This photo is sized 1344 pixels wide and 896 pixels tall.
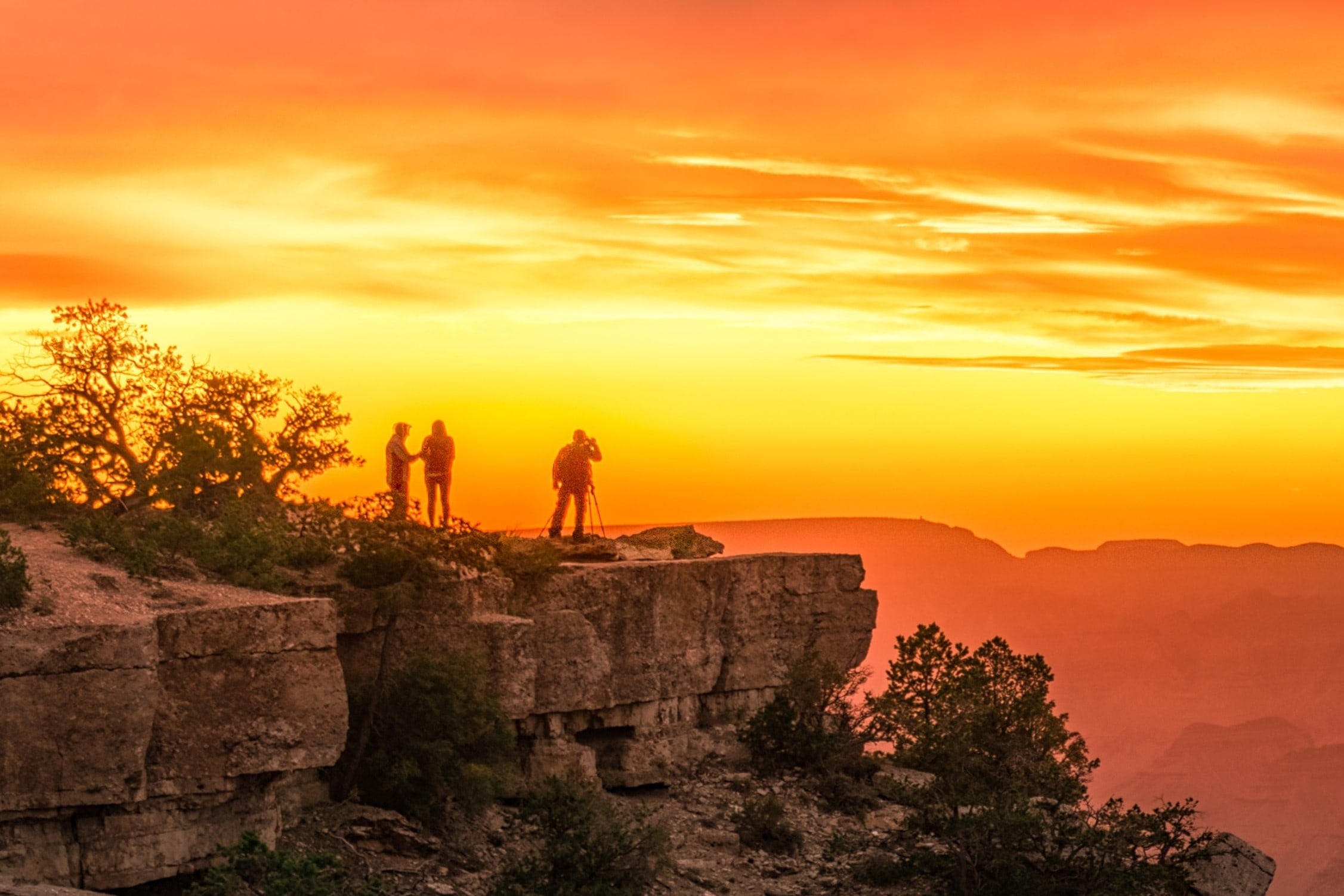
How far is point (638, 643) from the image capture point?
1299 inches

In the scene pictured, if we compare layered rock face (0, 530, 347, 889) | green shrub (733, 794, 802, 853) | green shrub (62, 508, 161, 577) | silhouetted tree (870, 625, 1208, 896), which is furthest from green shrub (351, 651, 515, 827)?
silhouetted tree (870, 625, 1208, 896)

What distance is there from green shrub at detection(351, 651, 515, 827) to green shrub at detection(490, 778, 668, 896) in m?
1.27

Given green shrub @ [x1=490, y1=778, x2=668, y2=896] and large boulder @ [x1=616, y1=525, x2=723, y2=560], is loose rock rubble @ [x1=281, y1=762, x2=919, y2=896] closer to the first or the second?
green shrub @ [x1=490, y1=778, x2=668, y2=896]

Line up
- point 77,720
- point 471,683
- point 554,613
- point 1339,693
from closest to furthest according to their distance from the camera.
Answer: point 77,720, point 471,683, point 554,613, point 1339,693

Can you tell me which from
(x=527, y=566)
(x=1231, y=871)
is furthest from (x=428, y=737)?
(x=1231, y=871)

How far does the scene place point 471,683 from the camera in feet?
91.9

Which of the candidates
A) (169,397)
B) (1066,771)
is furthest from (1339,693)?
(169,397)

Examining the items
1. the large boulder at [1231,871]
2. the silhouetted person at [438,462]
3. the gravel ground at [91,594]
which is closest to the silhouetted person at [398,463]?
the silhouetted person at [438,462]

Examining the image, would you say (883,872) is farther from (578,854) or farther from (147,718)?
(147,718)

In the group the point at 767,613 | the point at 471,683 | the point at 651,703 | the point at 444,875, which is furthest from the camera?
the point at 767,613

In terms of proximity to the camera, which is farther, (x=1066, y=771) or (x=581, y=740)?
(x=1066, y=771)

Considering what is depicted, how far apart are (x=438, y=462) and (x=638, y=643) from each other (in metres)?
5.50

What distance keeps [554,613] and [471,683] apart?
3.65 metres

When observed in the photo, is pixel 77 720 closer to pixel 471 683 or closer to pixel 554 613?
pixel 471 683
